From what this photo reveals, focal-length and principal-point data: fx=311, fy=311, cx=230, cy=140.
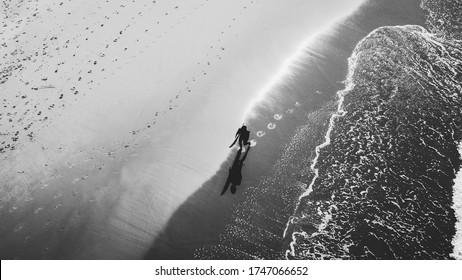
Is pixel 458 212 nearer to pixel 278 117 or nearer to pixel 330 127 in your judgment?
pixel 330 127

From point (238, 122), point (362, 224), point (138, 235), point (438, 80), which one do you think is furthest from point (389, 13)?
point (138, 235)

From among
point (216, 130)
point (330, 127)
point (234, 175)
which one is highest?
point (216, 130)

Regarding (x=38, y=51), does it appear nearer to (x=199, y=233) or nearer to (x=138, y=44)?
(x=138, y=44)

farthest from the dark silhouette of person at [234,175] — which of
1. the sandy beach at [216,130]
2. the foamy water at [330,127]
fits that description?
the foamy water at [330,127]

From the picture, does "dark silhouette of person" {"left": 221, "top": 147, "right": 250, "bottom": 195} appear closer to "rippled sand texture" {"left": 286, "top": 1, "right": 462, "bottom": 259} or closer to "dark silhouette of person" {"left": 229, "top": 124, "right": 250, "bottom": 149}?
"dark silhouette of person" {"left": 229, "top": 124, "right": 250, "bottom": 149}

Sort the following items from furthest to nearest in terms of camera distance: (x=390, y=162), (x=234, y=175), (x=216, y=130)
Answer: (x=216, y=130), (x=390, y=162), (x=234, y=175)

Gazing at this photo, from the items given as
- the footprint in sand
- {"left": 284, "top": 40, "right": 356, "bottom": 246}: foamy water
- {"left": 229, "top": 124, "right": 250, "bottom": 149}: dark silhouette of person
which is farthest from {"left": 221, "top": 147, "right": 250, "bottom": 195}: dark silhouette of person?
the footprint in sand

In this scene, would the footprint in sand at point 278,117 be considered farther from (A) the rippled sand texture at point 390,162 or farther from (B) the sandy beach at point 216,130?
(A) the rippled sand texture at point 390,162

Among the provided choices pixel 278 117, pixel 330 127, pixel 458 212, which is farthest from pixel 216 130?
pixel 458 212
